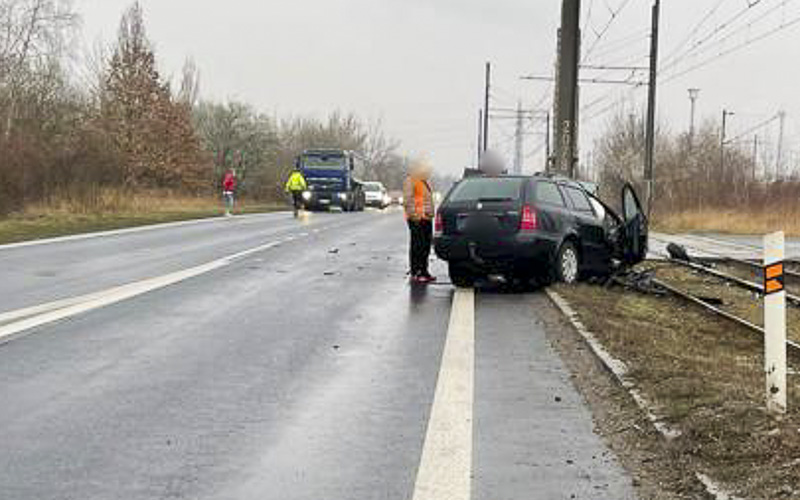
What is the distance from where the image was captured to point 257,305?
11508 mm

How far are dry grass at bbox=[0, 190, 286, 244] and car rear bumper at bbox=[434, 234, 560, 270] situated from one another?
11.7 m

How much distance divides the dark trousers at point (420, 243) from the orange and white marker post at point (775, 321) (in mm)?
8538

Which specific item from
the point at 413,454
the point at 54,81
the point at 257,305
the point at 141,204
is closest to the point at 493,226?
the point at 257,305

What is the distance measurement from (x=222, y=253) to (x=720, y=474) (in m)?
15.0

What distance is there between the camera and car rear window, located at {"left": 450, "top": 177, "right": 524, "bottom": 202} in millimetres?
13508

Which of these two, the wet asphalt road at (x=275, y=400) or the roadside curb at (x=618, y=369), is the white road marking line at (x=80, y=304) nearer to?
the wet asphalt road at (x=275, y=400)

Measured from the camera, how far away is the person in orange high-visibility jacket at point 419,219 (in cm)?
1471

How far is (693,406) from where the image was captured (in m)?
6.34

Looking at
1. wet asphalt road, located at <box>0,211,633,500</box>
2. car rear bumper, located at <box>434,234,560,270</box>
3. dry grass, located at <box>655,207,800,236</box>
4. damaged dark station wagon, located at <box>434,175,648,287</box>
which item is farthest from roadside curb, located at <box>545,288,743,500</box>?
dry grass, located at <box>655,207,800,236</box>

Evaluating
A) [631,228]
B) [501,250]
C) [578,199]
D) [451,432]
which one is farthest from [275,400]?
[631,228]

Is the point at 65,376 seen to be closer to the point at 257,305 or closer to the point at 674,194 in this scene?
the point at 257,305

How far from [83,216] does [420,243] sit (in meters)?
18.9

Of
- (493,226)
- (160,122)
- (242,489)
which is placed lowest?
(242,489)

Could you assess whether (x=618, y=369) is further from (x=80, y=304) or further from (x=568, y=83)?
(x=568, y=83)
